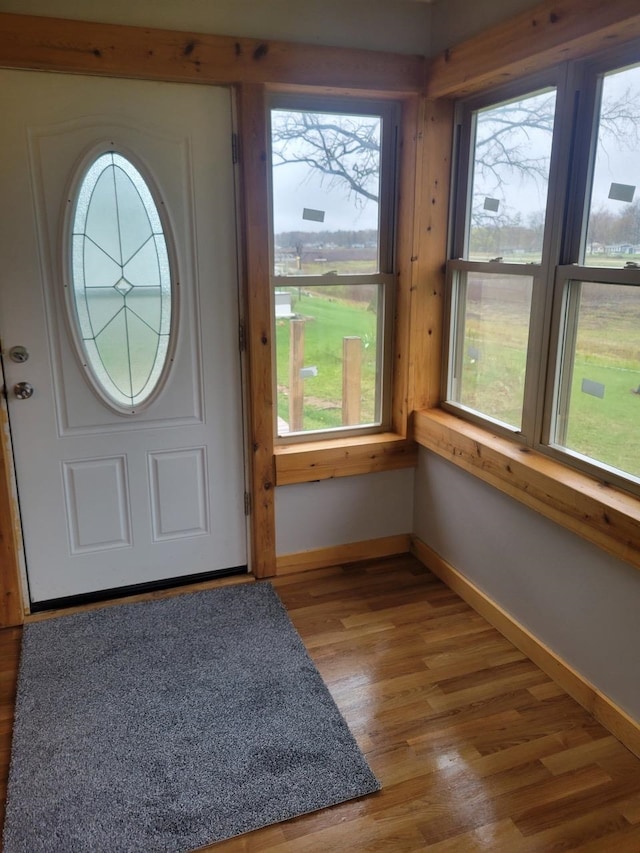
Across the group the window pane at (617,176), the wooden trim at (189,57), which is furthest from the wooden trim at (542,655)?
the wooden trim at (189,57)

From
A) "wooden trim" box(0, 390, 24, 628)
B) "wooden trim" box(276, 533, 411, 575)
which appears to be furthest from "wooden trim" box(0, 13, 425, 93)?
"wooden trim" box(276, 533, 411, 575)

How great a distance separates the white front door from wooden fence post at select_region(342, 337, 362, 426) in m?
0.54

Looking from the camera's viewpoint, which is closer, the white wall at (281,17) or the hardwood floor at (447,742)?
the hardwood floor at (447,742)

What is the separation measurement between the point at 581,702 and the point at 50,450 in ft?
7.26

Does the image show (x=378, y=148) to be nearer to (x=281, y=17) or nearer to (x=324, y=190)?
(x=324, y=190)

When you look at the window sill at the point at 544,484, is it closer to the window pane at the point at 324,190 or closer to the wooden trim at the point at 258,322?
the wooden trim at the point at 258,322

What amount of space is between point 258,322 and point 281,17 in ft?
3.90

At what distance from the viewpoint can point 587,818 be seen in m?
1.78

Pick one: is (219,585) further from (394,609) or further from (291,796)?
(291,796)

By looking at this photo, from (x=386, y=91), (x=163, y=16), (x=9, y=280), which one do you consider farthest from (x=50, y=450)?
(x=386, y=91)

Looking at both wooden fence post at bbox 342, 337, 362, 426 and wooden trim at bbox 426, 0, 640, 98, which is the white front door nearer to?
wooden fence post at bbox 342, 337, 362, 426

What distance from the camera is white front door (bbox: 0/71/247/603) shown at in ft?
8.04

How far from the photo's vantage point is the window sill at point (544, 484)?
1984mm

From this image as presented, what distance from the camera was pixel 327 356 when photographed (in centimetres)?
304
